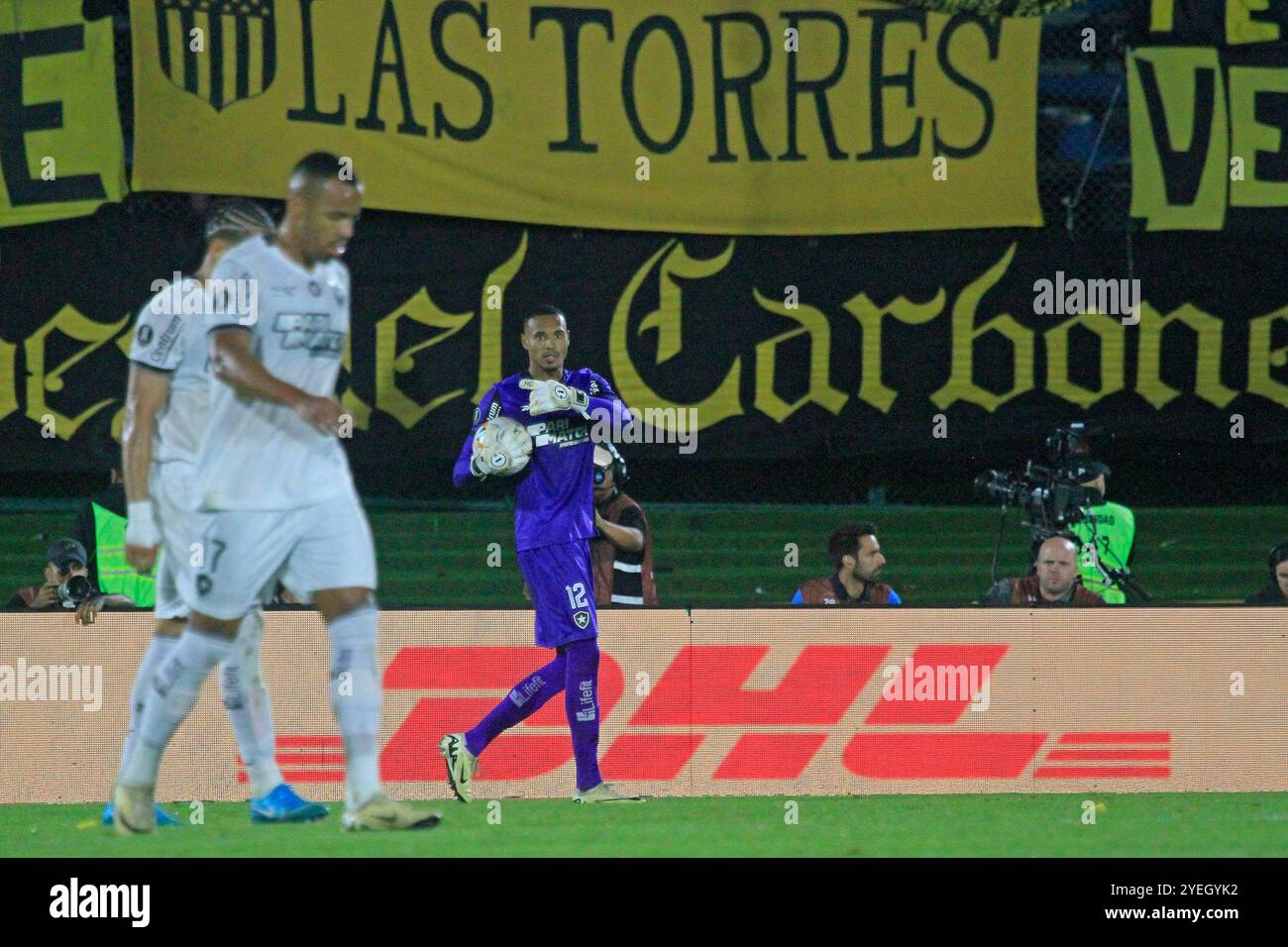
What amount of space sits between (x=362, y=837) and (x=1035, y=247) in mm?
6564

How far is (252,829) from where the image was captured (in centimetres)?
645

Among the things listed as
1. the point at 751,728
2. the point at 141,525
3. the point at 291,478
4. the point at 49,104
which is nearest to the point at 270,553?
the point at 291,478

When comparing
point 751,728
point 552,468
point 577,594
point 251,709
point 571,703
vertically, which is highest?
point 552,468

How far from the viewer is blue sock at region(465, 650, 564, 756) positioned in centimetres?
770

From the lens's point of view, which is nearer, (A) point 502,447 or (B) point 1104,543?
(A) point 502,447

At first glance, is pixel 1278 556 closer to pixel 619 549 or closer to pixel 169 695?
pixel 619 549

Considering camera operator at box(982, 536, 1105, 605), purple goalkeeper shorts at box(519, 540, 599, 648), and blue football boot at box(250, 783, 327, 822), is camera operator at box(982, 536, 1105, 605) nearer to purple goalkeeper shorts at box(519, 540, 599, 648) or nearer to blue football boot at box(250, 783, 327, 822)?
purple goalkeeper shorts at box(519, 540, 599, 648)

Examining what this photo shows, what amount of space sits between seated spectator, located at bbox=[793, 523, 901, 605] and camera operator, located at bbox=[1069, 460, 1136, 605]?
3.77 ft

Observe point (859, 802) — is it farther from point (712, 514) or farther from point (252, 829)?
point (712, 514)

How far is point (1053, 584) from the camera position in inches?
348

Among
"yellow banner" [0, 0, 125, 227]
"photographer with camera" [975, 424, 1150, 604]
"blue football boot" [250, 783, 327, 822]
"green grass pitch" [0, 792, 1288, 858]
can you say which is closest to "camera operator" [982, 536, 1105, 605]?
"photographer with camera" [975, 424, 1150, 604]

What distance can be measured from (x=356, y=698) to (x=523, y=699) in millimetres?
2165

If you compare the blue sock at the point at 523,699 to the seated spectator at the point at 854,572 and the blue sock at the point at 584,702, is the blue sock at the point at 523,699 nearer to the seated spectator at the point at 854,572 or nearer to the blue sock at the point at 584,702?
the blue sock at the point at 584,702

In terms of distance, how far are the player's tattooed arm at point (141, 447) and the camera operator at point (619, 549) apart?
3285 mm
